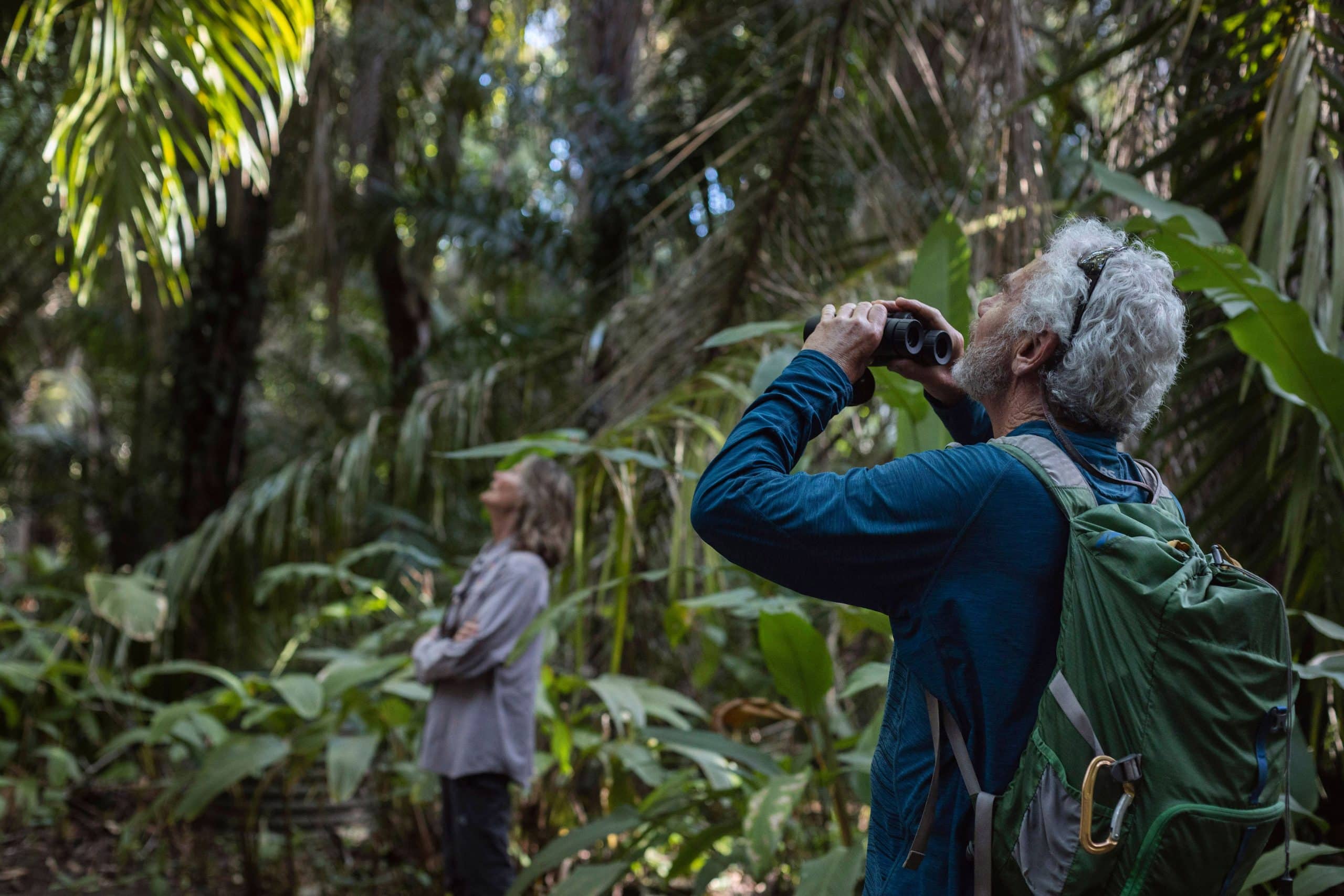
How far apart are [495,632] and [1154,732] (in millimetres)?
2227

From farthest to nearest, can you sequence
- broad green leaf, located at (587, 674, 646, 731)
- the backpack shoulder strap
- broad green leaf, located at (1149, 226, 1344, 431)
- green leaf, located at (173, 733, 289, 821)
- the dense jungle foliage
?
green leaf, located at (173, 733, 289, 821), broad green leaf, located at (587, 674, 646, 731), the dense jungle foliage, broad green leaf, located at (1149, 226, 1344, 431), the backpack shoulder strap

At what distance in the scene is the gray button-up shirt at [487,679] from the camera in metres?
2.97

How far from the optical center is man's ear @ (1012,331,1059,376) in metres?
1.24

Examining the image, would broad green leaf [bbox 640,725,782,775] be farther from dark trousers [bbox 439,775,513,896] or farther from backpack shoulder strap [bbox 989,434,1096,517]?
backpack shoulder strap [bbox 989,434,1096,517]

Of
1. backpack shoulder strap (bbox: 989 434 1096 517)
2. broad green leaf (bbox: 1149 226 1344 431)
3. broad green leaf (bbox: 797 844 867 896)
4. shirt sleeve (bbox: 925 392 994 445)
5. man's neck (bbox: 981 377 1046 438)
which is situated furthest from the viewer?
broad green leaf (bbox: 797 844 867 896)

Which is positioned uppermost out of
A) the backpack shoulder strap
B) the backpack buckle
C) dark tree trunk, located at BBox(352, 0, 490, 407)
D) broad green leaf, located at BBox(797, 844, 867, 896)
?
dark tree trunk, located at BBox(352, 0, 490, 407)

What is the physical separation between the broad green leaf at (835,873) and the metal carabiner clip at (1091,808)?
1.00m

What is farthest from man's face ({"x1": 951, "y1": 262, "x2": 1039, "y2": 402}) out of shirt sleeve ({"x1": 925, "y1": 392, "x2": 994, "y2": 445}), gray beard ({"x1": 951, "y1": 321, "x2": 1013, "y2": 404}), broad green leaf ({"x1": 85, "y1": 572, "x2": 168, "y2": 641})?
broad green leaf ({"x1": 85, "y1": 572, "x2": 168, "y2": 641})

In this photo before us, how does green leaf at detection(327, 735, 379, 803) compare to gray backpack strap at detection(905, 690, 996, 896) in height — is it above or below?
below

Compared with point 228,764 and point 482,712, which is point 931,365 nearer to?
point 482,712

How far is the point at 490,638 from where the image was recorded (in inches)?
119

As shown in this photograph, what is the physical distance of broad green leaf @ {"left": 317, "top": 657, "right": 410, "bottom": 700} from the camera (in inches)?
129

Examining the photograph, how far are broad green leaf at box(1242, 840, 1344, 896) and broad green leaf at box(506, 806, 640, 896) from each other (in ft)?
4.25

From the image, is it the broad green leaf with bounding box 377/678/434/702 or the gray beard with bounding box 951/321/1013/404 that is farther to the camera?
the broad green leaf with bounding box 377/678/434/702
